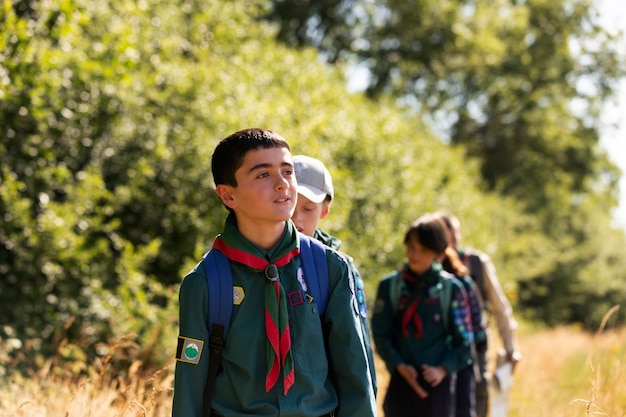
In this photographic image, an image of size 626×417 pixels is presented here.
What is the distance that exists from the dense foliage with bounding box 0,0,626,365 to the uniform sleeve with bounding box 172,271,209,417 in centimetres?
263

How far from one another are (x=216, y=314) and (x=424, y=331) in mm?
2454

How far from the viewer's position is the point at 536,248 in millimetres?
26500

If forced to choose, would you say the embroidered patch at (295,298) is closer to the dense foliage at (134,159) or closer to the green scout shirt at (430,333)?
the green scout shirt at (430,333)

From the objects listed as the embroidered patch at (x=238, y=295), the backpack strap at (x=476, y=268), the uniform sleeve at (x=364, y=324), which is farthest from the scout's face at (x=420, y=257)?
the embroidered patch at (x=238, y=295)

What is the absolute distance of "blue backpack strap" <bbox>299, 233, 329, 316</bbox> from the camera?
3.13 metres

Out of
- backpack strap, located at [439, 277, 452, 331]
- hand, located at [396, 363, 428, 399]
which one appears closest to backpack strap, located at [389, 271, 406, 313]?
backpack strap, located at [439, 277, 452, 331]

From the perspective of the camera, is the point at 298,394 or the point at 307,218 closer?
the point at 298,394

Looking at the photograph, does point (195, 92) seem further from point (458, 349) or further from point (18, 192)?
point (458, 349)

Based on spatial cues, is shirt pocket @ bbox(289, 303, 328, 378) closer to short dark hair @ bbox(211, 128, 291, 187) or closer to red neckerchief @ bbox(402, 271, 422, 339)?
short dark hair @ bbox(211, 128, 291, 187)

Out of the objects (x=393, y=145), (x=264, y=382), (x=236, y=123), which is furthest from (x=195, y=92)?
(x=264, y=382)

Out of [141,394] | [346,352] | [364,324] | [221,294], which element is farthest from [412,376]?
[221,294]

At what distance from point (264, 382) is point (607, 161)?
30.4 m

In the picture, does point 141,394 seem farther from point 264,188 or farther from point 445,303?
point 264,188

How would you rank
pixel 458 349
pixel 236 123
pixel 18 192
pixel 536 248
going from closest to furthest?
1. pixel 458 349
2. pixel 18 192
3. pixel 236 123
4. pixel 536 248
